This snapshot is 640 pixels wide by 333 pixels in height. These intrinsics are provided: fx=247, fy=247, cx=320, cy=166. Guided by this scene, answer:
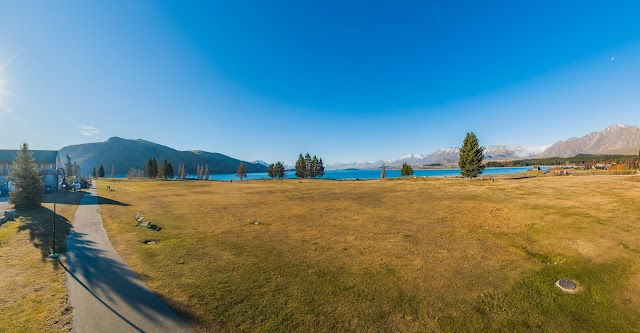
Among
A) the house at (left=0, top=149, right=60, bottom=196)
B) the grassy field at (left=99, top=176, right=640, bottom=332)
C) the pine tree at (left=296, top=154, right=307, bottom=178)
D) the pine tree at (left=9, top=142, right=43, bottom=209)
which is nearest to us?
the grassy field at (left=99, top=176, right=640, bottom=332)

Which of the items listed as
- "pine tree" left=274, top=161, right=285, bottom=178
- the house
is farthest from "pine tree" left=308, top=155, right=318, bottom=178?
the house

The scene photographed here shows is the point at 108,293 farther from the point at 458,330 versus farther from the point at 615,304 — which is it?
the point at 615,304

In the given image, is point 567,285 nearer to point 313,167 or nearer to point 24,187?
point 24,187

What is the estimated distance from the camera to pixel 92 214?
32.0m

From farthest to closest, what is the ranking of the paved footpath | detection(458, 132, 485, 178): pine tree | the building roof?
detection(458, 132, 485, 178): pine tree → the building roof → the paved footpath

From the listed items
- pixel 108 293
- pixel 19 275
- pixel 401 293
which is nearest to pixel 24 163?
pixel 19 275

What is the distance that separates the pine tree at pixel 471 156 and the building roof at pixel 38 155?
353 ft

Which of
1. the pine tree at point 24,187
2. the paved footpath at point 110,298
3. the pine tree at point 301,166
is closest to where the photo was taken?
the paved footpath at point 110,298

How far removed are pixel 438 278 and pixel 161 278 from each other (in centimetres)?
1499

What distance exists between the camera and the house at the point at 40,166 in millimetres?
55328

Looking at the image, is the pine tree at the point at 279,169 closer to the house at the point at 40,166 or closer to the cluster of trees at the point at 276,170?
the cluster of trees at the point at 276,170

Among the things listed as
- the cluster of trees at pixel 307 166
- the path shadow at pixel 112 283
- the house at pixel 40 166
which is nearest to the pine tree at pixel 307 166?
the cluster of trees at pixel 307 166

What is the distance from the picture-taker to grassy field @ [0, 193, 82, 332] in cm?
964

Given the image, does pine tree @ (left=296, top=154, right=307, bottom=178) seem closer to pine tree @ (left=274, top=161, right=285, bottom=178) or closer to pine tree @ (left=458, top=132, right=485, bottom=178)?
pine tree @ (left=274, top=161, right=285, bottom=178)
